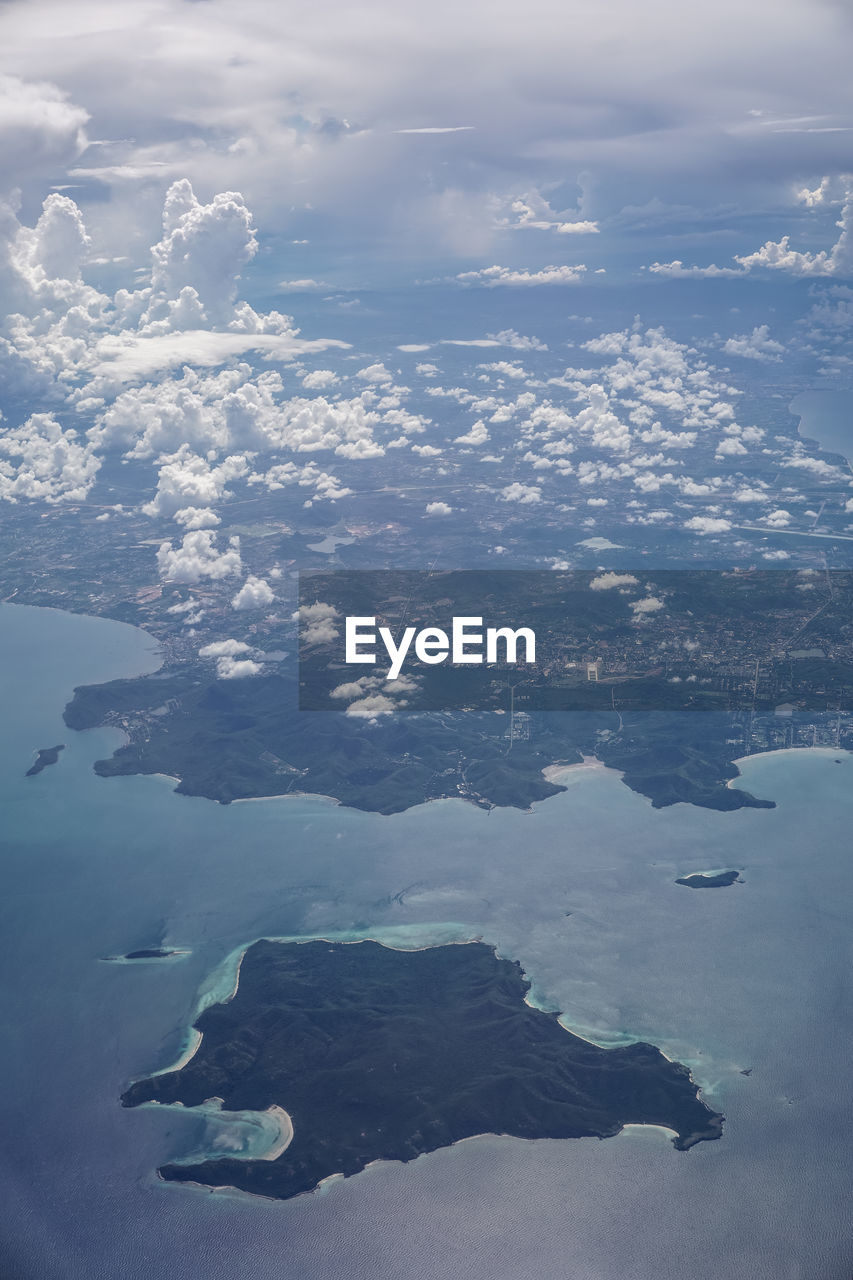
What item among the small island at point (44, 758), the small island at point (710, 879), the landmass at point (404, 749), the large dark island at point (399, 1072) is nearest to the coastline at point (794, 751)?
the landmass at point (404, 749)

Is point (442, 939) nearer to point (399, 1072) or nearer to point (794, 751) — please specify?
point (399, 1072)

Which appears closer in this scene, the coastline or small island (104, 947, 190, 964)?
small island (104, 947, 190, 964)

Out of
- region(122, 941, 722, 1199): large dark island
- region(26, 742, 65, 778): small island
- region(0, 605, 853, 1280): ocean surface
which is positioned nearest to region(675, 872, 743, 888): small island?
region(0, 605, 853, 1280): ocean surface

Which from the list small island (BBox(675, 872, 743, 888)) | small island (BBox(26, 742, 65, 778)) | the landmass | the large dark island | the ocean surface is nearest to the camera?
the ocean surface

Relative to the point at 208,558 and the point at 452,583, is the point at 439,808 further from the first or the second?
the point at 208,558

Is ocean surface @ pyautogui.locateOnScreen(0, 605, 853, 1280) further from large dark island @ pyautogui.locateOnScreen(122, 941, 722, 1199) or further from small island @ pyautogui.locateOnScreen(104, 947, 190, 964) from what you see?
large dark island @ pyautogui.locateOnScreen(122, 941, 722, 1199)

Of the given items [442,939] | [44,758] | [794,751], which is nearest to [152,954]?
[442,939]
